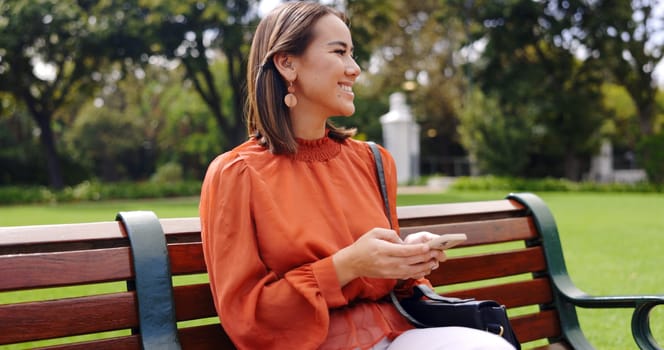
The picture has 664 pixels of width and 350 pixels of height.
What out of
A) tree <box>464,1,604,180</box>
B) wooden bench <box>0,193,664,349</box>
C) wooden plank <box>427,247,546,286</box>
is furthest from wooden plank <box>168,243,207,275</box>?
tree <box>464,1,604,180</box>

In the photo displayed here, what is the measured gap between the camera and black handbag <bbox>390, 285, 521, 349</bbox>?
76.1 inches

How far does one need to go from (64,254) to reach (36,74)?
27827mm

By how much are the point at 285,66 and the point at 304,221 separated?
495 mm

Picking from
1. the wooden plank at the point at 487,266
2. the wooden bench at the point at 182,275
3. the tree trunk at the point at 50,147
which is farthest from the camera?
the tree trunk at the point at 50,147

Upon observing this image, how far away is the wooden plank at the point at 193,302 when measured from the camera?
2107mm

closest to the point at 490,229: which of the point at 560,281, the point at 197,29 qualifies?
the point at 560,281

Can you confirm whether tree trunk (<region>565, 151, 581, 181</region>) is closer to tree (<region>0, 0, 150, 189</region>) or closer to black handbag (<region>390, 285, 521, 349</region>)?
tree (<region>0, 0, 150, 189</region>)

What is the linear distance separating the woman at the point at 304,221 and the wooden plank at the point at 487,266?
50 centimetres

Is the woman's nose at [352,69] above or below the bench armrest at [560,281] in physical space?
above

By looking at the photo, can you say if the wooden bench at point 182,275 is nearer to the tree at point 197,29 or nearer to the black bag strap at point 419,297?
the black bag strap at point 419,297

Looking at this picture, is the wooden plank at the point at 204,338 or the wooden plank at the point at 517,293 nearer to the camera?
the wooden plank at the point at 204,338

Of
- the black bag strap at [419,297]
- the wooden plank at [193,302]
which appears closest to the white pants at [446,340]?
the black bag strap at [419,297]

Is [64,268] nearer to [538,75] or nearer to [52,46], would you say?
[52,46]

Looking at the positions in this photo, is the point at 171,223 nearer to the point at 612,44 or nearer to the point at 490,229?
the point at 490,229
